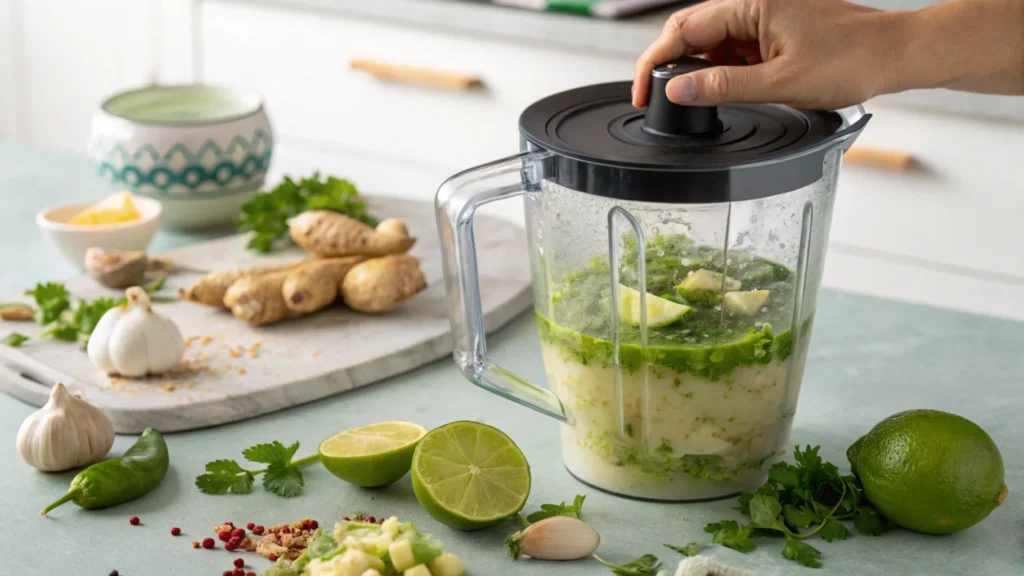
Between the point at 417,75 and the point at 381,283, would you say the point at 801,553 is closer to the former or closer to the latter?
the point at 381,283

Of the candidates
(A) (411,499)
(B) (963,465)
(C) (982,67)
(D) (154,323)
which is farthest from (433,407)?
(C) (982,67)

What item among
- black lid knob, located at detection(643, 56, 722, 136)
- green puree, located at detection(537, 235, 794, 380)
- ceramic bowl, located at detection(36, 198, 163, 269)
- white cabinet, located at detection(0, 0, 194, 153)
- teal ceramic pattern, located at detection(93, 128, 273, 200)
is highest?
black lid knob, located at detection(643, 56, 722, 136)

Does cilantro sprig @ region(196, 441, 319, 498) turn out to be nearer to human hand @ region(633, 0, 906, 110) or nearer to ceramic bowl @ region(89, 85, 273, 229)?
human hand @ region(633, 0, 906, 110)

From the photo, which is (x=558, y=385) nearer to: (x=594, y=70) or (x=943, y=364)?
(x=943, y=364)

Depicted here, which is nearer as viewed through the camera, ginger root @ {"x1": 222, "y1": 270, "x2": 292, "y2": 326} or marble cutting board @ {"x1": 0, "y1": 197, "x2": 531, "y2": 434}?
marble cutting board @ {"x1": 0, "y1": 197, "x2": 531, "y2": 434}

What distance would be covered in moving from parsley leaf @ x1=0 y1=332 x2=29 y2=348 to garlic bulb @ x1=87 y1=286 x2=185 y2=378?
0.13 m

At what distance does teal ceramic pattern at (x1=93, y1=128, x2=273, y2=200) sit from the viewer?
1.61 meters

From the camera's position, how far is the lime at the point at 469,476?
962mm

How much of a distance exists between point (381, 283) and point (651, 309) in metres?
0.50

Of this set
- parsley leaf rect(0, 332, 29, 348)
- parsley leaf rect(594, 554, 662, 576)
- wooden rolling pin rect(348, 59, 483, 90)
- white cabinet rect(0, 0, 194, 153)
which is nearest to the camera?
parsley leaf rect(594, 554, 662, 576)

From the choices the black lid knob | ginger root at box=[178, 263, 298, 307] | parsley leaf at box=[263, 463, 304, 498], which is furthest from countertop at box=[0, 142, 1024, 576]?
the black lid knob

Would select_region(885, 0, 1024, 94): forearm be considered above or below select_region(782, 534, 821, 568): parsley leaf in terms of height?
above

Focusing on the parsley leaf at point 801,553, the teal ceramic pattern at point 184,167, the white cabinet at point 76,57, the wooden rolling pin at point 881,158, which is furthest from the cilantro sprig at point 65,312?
the white cabinet at point 76,57

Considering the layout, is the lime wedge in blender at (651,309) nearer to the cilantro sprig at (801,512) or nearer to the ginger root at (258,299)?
the cilantro sprig at (801,512)
